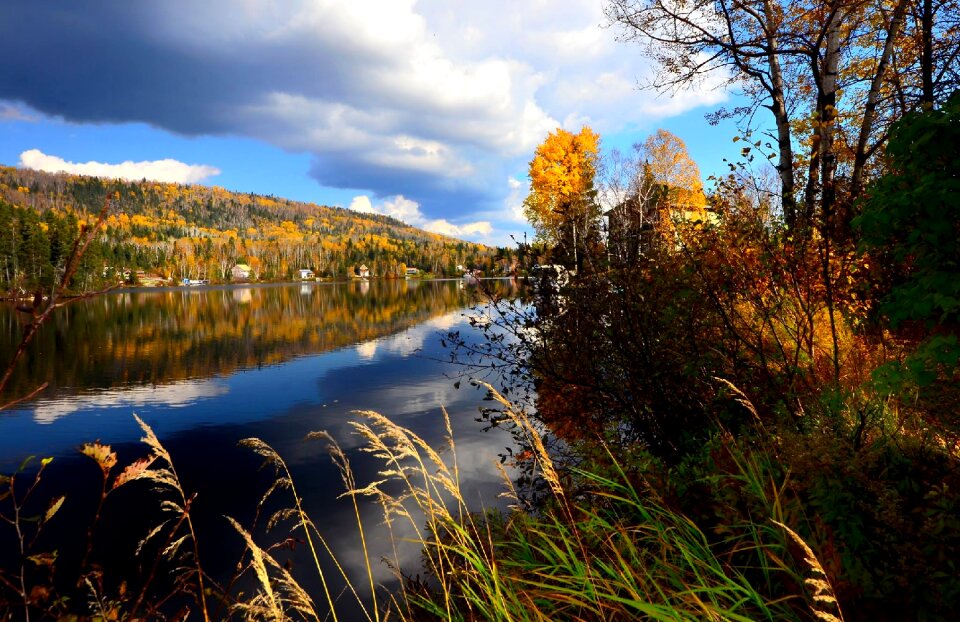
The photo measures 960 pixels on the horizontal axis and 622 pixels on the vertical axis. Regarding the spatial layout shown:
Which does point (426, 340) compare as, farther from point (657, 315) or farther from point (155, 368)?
point (657, 315)

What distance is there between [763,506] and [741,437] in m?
1.63

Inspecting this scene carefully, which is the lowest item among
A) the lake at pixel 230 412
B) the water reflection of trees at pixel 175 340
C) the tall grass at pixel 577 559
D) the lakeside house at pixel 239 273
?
the lake at pixel 230 412

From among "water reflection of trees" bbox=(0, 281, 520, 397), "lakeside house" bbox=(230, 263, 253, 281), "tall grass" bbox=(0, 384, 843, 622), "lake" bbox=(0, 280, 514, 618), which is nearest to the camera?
"tall grass" bbox=(0, 384, 843, 622)

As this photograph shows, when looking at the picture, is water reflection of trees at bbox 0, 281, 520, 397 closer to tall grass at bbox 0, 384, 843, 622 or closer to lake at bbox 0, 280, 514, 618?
lake at bbox 0, 280, 514, 618

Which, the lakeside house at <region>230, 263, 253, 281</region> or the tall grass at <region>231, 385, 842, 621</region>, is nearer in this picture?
the tall grass at <region>231, 385, 842, 621</region>

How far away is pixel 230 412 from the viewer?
52.1 ft

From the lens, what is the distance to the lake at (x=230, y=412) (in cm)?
941

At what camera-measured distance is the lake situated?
9414 millimetres

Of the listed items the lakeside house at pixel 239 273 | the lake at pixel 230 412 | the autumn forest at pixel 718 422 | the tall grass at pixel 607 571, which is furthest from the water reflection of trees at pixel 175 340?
the lakeside house at pixel 239 273

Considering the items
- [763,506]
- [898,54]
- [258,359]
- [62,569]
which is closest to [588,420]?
[763,506]

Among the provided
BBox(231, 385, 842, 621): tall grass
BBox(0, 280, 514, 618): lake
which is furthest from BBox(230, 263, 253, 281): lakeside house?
BBox(231, 385, 842, 621): tall grass

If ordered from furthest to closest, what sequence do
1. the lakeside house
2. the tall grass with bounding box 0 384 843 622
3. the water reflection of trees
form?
the lakeside house
the water reflection of trees
the tall grass with bounding box 0 384 843 622

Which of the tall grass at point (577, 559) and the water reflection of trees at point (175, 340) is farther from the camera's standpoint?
the water reflection of trees at point (175, 340)

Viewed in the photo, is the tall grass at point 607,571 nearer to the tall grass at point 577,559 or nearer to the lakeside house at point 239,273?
the tall grass at point 577,559
